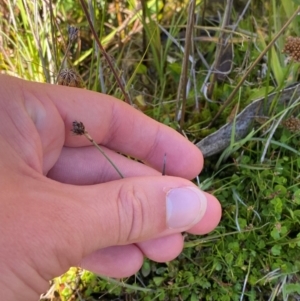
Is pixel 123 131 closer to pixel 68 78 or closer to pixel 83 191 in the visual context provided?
pixel 68 78

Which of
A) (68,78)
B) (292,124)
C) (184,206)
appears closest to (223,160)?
(292,124)

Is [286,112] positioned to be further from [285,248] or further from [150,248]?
[150,248]

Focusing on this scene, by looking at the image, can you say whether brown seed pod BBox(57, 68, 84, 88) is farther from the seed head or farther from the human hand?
the seed head

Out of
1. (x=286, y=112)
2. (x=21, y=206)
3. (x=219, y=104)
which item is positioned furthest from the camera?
(x=219, y=104)

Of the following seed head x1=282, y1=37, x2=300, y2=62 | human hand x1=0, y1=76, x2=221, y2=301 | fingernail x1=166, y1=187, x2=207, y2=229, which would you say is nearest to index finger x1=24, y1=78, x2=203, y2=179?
human hand x1=0, y1=76, x2=221, y2=301

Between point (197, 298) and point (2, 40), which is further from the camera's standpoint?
point (2, 40)

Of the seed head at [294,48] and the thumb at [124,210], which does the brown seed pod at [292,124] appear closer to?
the seed head at [294,48]

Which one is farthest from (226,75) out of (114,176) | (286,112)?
(114,176)
